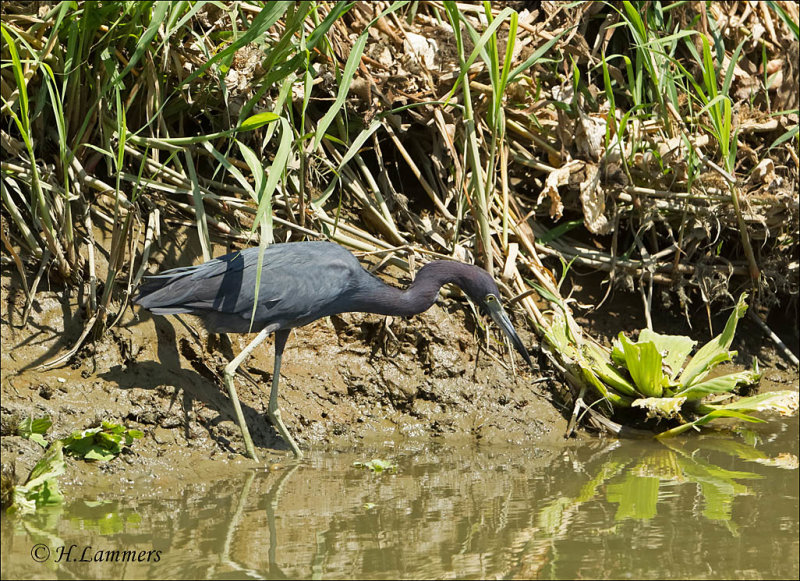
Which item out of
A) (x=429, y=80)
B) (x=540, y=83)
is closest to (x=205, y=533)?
(x=429, y=80)

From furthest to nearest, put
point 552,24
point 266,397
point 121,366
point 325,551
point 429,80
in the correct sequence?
point 552,24
point 429,80
point 266,397
point 121,366
point 325,551

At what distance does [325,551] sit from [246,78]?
A: 251 centimetres

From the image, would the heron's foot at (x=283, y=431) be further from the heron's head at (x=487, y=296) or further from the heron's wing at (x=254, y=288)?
the heron's head at (x=487, y=296)

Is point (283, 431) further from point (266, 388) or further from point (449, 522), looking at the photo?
point (449, 522)

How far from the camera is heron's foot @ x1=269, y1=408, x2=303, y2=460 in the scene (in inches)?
162

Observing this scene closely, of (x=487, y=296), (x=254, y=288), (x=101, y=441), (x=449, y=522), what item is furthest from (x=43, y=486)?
(x=487, y=296)

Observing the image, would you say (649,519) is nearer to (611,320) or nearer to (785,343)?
(611,320)

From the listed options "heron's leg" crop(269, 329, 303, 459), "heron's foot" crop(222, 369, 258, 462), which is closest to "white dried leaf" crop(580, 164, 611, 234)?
"heron's leg" crop(269, 329, 303, 459)

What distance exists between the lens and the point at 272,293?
4113mm

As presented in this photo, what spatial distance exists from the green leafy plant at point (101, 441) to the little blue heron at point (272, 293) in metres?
0.50

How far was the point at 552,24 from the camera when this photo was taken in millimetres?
5703

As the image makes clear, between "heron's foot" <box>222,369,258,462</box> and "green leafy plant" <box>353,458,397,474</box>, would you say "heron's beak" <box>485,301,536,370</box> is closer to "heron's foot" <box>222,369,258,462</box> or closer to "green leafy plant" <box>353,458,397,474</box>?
"green leafy plant" <box>353,458,397,474</box>

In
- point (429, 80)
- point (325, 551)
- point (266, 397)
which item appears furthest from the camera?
point (429, 80)

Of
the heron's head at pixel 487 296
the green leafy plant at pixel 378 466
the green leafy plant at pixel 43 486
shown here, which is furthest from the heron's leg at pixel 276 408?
the green leafy plant at pixel 43 486
